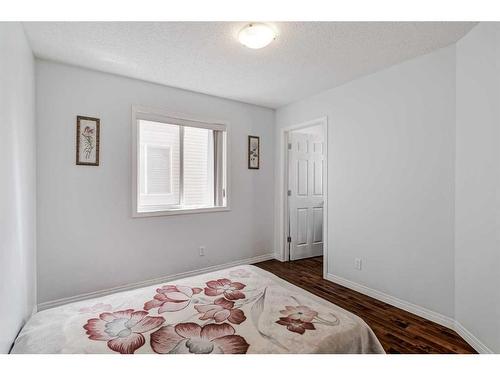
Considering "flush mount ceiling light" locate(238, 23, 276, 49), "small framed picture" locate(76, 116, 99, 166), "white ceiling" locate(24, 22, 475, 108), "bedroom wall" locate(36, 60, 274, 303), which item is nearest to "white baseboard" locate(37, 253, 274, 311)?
"bedroom wall" locate(36, 60, 274, 303)

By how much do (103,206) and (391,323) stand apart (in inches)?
116

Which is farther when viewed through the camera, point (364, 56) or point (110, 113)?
point (110, 113)

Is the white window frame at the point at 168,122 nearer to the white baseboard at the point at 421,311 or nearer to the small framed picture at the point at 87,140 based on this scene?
the small framed picture at the point at 87,140

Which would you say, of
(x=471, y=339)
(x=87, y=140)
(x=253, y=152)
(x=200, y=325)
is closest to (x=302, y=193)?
(x=253, y=152)

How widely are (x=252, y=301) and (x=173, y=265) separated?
1.82 metres

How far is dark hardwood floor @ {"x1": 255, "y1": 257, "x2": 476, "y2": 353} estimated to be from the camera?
196 centimetres

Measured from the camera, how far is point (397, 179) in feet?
8.66

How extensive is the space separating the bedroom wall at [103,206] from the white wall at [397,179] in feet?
4.82

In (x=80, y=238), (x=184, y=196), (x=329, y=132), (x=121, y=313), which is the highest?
(x=329, y=132)
